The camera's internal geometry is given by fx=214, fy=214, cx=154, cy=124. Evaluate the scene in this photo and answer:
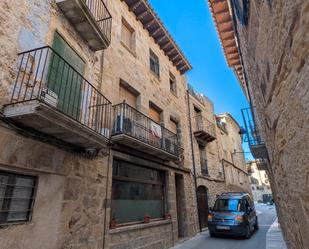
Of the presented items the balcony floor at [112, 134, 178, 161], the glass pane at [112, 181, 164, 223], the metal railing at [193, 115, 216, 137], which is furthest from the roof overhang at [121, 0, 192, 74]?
the glass pane at [112, 181, 164, 223]

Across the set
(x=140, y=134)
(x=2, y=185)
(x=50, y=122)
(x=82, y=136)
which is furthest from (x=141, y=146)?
(x=2, y=185)

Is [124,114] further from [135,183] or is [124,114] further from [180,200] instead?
[180,200]

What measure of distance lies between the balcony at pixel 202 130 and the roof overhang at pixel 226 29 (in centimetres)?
398

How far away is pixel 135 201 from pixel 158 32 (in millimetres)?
8334

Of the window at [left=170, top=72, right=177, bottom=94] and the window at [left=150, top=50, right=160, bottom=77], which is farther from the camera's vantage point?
the window at [left=170, top=72, right=177, bottom=94]

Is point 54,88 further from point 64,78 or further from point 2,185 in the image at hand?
point 2,185

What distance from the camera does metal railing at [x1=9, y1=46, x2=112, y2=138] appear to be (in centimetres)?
369

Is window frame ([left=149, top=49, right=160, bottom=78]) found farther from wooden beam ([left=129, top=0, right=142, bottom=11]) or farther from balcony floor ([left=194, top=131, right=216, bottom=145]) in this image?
balcony floor ([left=194, top=131, right=216, bottom=145])

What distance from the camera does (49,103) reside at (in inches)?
148

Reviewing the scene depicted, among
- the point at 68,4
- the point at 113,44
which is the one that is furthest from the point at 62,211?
the point at 113,44

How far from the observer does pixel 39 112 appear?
3.16m

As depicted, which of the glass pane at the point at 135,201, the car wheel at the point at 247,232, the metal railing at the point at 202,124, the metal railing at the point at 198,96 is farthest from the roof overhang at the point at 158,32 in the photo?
the car wheel at the point at 247,232

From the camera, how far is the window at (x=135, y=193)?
20.1 feet

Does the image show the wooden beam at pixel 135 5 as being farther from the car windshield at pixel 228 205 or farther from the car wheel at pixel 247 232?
the car wheel at pixel 247 232
